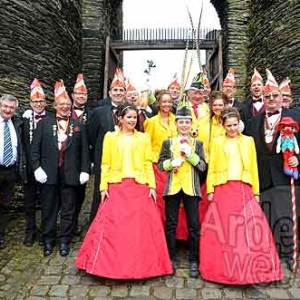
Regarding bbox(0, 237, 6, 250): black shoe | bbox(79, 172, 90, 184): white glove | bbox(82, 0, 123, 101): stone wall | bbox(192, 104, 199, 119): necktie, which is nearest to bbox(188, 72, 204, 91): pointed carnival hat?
bbox(192, 104, 199, 119): necktie

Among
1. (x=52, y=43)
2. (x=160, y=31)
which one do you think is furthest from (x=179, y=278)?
(x=160, y=31)

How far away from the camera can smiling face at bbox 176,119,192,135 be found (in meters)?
4.11

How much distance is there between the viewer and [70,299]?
3762mm

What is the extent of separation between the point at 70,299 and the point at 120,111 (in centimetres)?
171

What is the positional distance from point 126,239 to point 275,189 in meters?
1.66

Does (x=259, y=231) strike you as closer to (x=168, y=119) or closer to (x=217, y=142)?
(x=217, y=142)

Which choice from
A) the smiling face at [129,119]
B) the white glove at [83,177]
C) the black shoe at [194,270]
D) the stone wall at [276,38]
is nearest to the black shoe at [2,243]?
the white glove at [83,177]

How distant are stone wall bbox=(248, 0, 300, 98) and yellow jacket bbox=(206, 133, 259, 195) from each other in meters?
3.65

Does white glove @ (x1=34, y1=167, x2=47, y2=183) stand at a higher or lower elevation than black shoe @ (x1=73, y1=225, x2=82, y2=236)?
higher

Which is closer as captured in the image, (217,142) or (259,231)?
(259,231)

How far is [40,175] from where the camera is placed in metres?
4.54

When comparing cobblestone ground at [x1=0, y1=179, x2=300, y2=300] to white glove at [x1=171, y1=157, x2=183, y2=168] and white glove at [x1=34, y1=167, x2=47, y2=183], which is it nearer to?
white glove at [x1=34, y1=167, x2=47, y2=183]

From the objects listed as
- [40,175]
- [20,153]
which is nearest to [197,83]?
[40,175]

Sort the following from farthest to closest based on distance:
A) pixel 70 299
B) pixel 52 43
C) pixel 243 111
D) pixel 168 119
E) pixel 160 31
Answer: pixel 160 31 < pixel 52 43 < pixel 243 111 < pixel 168 119 < pixel 70 299
